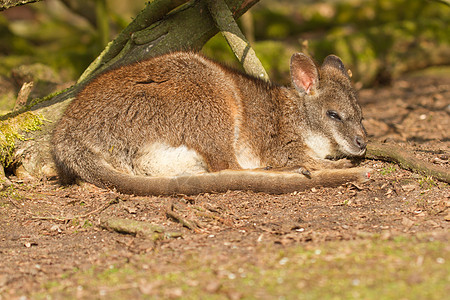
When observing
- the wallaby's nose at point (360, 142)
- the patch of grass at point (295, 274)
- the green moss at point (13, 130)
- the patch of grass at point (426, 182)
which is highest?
the green moss at point (13, 130)

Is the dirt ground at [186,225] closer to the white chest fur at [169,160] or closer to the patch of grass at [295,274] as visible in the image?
the patch of grass at [295,274]

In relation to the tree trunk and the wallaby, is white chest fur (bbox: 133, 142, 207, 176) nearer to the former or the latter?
the wallaby

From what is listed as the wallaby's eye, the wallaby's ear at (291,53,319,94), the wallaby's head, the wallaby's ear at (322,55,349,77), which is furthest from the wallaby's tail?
the wallaby's ear at (322,55,349,77)

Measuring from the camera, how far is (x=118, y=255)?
146 inches

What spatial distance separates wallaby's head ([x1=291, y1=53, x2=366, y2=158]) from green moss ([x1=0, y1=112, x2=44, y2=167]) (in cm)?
324

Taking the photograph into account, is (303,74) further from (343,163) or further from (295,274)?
(295,274)

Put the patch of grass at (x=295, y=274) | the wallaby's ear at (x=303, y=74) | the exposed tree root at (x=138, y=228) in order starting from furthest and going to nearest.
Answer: the wallaby's ear at (x=303, y=74) → the exposed tree root at (x=138, y=228) → the patch of grass at (x=295, y=274)

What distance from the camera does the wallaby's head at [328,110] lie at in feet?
18.2

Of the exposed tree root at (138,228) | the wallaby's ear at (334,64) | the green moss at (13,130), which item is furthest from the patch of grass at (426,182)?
the green moss at (13,130)

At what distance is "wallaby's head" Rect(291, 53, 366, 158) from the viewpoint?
18.2 ft

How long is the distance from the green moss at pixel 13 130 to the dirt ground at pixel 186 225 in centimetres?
34

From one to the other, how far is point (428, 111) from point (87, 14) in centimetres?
837

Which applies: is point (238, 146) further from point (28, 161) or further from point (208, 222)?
point (28, 161)

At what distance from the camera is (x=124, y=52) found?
6387 mm
